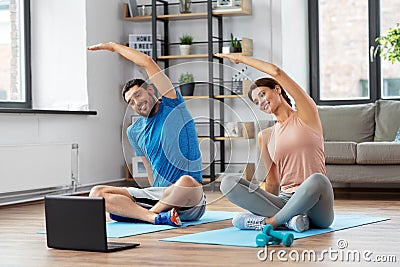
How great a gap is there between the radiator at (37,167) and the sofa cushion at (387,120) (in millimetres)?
2520

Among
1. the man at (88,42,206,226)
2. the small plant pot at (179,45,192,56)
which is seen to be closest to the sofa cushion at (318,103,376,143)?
the small plant pot at (179,45,192,56)

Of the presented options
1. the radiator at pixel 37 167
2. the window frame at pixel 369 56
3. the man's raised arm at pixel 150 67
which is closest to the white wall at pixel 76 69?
the radiator at pixel 37 167

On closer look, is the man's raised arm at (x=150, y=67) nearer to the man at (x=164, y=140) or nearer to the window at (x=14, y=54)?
the man at (x=164, y=140)

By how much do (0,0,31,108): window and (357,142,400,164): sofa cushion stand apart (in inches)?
109

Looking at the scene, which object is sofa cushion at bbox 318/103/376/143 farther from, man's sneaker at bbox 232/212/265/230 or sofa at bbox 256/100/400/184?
man's sneaker at bbox 232/212/265/230

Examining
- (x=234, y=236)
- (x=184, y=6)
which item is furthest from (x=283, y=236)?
(x=184, y=6)

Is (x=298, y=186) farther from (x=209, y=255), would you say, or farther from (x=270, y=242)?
(x=209, y=255)

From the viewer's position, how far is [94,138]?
6809 mm

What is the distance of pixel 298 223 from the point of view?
3.89 meters

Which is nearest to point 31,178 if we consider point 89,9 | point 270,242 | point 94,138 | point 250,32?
point 94,138

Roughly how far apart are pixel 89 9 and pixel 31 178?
1.63 meters

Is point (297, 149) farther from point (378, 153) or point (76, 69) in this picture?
point (76, 69)

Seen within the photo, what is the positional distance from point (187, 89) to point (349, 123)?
3294mm

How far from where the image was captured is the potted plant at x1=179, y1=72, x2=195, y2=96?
11.4ft
